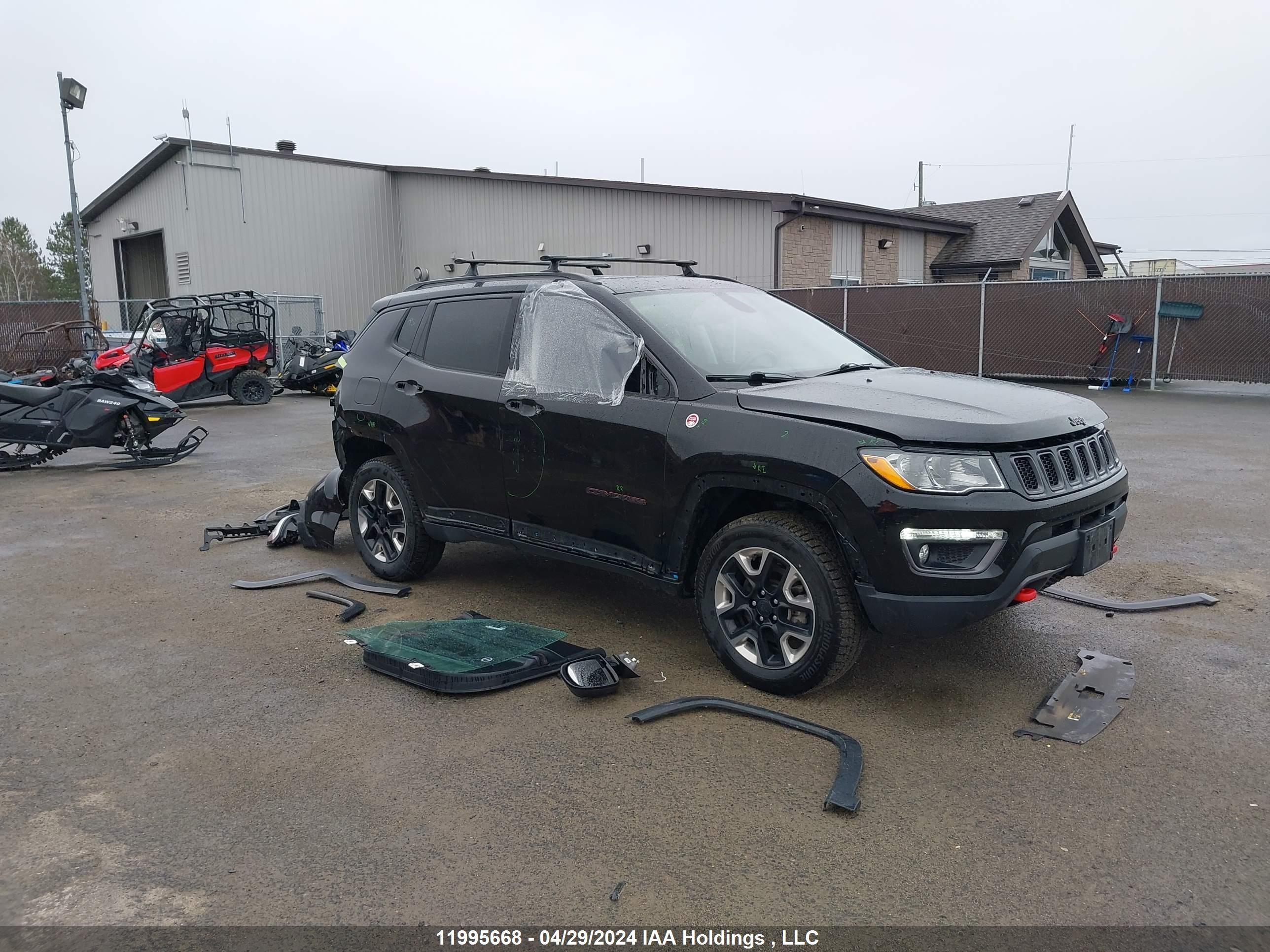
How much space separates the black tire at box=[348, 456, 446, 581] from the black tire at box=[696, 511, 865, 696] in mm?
2190

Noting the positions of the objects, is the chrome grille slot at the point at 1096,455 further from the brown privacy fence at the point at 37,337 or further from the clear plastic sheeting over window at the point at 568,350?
the brown privacy fence at the point at 37,337

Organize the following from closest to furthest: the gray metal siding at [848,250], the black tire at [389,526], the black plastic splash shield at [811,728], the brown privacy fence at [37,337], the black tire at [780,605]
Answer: the black plastic splash shield at [811,728], the black tire at [780,605], the black tire at [389,526], the brown privacy fence at [37,337], the gray metal siding at [848,250]

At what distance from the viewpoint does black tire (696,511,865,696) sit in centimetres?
406

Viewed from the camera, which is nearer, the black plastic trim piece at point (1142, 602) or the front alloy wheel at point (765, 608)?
the front alloy wheel at point (765, 608)

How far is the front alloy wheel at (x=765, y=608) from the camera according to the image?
418 centimetres

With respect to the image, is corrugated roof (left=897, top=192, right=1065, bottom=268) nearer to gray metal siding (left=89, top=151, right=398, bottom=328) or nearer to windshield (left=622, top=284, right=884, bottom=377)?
gray metal siding (left=89, top=151, right=398, bottom=328)

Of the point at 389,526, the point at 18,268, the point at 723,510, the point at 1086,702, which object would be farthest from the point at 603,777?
the point at 18,268

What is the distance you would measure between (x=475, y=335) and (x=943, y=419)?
2776 mm

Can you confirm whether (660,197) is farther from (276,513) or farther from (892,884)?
(892,884)

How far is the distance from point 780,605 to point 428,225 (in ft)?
88.2

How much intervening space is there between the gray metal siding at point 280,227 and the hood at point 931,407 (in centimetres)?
2523

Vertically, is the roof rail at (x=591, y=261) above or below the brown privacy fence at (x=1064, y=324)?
above

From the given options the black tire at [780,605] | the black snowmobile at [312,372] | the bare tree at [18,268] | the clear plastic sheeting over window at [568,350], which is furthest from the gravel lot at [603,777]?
the bare tree at [18,268]

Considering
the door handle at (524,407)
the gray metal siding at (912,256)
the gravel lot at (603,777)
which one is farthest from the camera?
the gray metal siding at (912,256)
